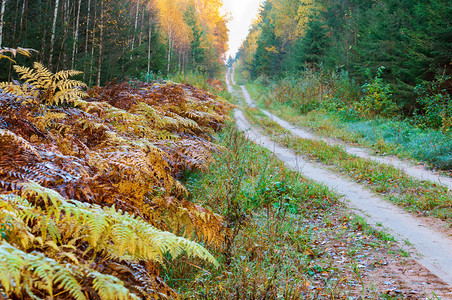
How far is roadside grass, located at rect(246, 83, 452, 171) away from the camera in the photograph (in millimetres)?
7316

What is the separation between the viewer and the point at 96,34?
14336mm

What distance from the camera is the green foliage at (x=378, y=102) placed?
1226 centimetres

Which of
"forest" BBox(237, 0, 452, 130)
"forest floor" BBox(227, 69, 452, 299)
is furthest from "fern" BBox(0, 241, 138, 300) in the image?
"forest" BBox(237, 0, 452, 130)

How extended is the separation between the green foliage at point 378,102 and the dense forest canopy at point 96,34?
11.5 meters

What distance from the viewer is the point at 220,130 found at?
29.3 ft

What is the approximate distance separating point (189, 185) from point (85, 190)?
10.1ft

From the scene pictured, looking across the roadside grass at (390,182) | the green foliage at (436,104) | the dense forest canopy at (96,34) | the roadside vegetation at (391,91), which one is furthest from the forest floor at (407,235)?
the dense forest canopy at (96,34)

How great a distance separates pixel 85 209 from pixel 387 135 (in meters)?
10.2

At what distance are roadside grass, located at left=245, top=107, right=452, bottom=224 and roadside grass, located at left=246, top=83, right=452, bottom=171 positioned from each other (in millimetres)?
1415

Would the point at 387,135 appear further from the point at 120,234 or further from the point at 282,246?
the point at 120,234

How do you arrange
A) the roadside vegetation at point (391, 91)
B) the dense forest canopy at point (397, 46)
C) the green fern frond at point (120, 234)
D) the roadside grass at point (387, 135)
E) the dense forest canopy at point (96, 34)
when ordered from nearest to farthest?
the green fern frond at point (120, 234)
the roadside grass at point (387, 135)
the roadside vegetation at point (391, 91)
the dense forest canopy at point (96, 34)
the dense forest canopy at point (397, 46)

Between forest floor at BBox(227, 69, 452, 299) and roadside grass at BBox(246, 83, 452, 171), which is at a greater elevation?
roadside grass at BBox(246, 83, 452, 171)

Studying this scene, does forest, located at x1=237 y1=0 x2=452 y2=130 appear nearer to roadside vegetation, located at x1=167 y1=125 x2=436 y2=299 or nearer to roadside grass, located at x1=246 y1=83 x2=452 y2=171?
roadside grass, located at x1=246 y1=83 x2=452 y2=171

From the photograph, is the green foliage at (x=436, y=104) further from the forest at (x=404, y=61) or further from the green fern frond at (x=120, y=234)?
the green fern frond at (x=120, y=234)
